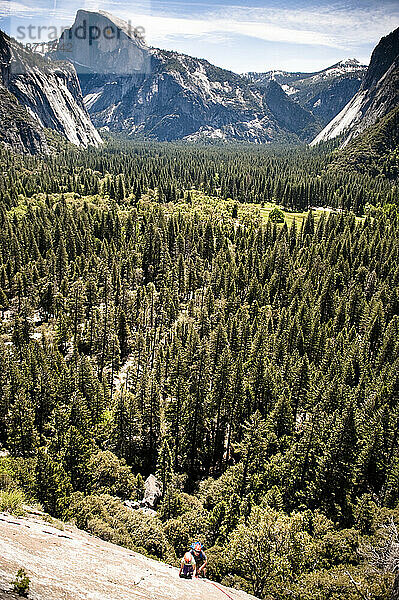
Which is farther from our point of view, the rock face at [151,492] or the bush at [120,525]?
the rock face at [151,492]

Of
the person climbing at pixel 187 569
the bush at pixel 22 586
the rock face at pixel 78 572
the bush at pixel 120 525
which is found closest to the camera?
the bush at pixel 22 586

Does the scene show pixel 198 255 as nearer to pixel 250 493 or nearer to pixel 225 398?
pixel 225 398

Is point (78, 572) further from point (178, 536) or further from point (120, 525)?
point (178, 536)

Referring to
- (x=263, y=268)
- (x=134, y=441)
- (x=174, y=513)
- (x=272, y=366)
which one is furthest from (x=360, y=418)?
(x=263, y=268)

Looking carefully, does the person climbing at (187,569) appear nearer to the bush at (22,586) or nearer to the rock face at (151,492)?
the bush at (22,586)

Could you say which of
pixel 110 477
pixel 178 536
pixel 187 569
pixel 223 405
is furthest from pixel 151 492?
pixel 187 569

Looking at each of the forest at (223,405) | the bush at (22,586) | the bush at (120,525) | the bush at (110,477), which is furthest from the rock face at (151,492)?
the bush at (22,586)

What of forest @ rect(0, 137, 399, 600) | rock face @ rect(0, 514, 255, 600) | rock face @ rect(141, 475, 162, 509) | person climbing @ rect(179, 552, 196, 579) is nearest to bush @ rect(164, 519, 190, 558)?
forest @ rect(0, 137, 399, 600)
